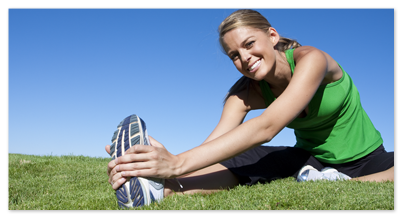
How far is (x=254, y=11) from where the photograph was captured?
3242 millimetres

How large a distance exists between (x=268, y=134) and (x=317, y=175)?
4.17 feet

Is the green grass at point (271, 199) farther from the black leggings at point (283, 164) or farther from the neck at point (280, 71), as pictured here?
the neck at point (280, 71)

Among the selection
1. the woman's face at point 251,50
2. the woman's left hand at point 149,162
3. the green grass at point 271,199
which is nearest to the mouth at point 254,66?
the woman's face at point 251,50

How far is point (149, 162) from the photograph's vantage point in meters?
2.25

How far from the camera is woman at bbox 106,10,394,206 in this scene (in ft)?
7.59

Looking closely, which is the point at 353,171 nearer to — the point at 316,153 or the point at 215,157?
the point at 316,153

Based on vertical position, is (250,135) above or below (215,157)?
above

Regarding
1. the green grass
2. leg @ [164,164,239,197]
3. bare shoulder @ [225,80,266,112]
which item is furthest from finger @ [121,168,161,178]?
bare shoulder @ [225,80,266,112]

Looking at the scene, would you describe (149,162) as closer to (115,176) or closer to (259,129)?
(115,176)

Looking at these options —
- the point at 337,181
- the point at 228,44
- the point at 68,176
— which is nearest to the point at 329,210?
the point at 337,181

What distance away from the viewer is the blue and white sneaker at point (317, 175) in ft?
10.7

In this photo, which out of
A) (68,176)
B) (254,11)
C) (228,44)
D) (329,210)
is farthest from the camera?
(68,176)

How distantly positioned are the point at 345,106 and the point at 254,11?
58.4 inches

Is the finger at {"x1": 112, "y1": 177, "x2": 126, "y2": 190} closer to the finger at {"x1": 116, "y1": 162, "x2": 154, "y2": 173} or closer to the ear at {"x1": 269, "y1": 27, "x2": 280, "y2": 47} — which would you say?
the finger at {"x1": 116, "y1": 162, "x2": 154, "y2": 173}
